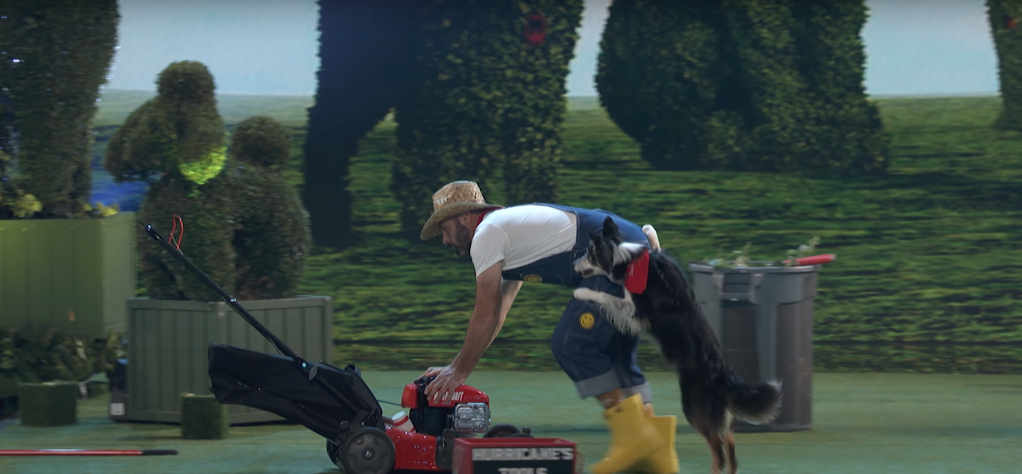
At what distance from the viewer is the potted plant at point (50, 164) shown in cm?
678

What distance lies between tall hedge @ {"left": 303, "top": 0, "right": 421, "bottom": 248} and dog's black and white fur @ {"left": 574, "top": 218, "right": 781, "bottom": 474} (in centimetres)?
435

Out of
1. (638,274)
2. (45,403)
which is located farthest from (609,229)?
(45,403)

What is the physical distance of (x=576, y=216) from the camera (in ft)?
15.6

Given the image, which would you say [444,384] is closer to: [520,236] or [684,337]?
[520,236]

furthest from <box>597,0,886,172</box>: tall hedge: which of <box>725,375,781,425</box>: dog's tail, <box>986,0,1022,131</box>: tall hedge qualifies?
<box>725,375,781,425</box>: dog's tail

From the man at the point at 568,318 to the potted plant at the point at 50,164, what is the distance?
3124 mm

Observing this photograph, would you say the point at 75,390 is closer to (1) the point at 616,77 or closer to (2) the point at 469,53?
(2) the point at 469,53

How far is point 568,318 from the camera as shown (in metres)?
4.61

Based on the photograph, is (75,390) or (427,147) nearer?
(75,390)

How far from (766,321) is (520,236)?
1860mm

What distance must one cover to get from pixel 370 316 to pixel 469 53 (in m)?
2.03

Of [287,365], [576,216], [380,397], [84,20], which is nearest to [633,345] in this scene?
[576,216]

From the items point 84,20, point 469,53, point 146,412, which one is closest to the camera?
point 146,412

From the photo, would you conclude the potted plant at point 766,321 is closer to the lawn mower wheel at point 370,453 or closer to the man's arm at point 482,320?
the man's arm at point 482,320
